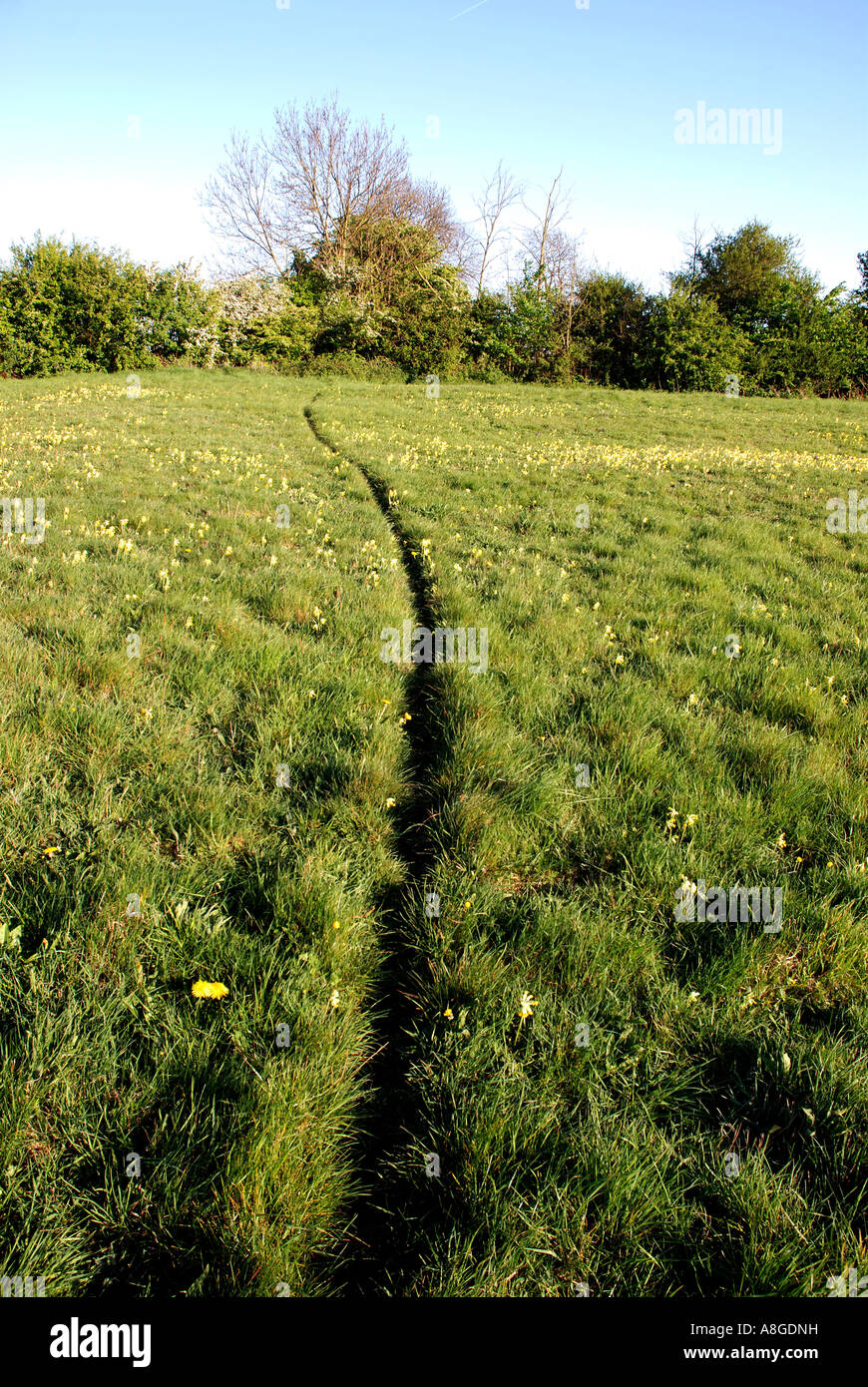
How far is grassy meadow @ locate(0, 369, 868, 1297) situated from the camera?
192cm

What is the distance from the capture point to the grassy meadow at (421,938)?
1924mm

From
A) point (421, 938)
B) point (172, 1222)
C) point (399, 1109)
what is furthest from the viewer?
point (421, 938)

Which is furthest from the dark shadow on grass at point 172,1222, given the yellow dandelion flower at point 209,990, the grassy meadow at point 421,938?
the yellow dandelion flower at point 209,990

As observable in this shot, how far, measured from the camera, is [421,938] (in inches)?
114

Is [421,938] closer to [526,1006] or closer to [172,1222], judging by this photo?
[526,1006]

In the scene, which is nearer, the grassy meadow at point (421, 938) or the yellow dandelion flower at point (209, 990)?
the grassy meadow at point (421, 938)

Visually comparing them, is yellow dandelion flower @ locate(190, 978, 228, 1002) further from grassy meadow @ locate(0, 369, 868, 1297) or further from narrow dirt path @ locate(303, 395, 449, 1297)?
narrow dirt path @ locate(303, 395, 449, 1297)

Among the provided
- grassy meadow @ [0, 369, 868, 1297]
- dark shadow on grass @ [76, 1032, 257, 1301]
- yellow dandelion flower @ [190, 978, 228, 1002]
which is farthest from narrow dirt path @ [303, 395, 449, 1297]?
yellow dandelion flower @ [190, 978, 228, 1002]

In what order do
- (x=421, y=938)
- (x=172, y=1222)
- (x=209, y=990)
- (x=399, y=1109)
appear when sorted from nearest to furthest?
(x=172, y=1222), (x=399, y=1109), (x=209, y=990), (x=421, y=938)

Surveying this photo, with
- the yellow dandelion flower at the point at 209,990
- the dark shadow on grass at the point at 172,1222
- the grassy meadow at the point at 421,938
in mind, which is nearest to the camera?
the dark shadow on grass at the point at 172,1222

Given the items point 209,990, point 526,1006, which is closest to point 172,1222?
point 209,990

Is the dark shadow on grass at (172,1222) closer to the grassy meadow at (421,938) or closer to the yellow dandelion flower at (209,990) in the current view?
the grassy meadow at (421,938)

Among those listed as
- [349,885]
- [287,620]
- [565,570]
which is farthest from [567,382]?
[349,885]
